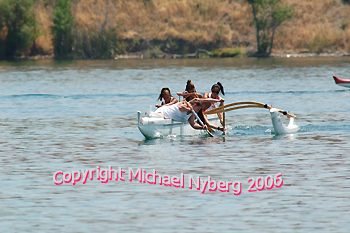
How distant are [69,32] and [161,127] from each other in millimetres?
66550

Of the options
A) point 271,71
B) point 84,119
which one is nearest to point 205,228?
point 84,119

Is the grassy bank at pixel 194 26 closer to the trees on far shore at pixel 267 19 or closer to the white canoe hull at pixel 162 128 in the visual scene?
the trees on far shore at pixel 267 19

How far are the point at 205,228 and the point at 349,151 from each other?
8.09 m

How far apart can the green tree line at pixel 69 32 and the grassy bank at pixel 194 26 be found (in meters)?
0.54

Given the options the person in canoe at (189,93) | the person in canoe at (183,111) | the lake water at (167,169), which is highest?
the person in canoe at (189,93)

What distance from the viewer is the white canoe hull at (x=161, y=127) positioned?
1991cm

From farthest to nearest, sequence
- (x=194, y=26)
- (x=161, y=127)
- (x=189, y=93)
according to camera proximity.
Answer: (x=194, y=26), (x=189, y=93), (x=161, y=127)

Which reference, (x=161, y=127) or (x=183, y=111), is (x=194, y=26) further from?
(x=161, y=127)

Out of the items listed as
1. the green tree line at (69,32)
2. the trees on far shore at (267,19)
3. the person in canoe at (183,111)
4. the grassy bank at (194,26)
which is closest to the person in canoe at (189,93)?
the person in canoe at (183,111)

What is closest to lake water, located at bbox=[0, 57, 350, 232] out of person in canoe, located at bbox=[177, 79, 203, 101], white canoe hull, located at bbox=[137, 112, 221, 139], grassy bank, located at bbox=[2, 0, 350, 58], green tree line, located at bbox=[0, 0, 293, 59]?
white canoe hull, located at bbox=[137, 112, 221, 139]

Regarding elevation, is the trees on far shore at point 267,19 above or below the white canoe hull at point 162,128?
above

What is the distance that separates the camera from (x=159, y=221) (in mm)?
10703

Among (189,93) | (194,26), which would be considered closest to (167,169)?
(189,93)

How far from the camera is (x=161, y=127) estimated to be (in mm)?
20141
